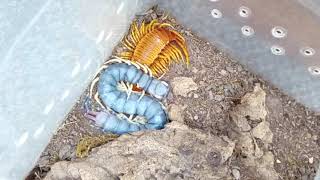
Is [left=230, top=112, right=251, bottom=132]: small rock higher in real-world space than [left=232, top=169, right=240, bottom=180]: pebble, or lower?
higher

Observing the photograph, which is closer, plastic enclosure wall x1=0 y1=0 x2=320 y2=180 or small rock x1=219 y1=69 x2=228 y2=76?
plastic enclosure wall x1=0 y1=0 x2=320 y2=180

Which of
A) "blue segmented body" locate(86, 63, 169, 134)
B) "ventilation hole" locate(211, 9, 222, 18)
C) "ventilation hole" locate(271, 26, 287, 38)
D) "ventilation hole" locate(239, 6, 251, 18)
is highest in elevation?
"ventilation hole" locate(239, 6, 251, 18)

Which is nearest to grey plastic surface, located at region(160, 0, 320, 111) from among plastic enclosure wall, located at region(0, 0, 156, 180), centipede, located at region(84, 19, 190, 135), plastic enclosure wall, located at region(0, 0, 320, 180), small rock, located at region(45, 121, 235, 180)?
plastic enclosure wall, located at region(0, 0, 320, 180)

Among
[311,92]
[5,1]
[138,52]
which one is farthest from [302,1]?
[5,1]

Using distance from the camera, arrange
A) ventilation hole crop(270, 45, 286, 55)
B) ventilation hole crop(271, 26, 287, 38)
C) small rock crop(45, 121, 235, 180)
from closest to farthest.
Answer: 1. small rock crop(45, 121, 235, 180)
2. ventilation hole crop(271, 26, 287, 38)
3. ventilation hole crop(270, 45, 286, 55)

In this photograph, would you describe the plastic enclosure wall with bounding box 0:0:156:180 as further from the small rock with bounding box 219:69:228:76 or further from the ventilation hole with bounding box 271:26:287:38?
the ventilation hole with bounding box 271:26:287:38

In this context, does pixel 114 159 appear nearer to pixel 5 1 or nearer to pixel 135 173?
pixel 135 173

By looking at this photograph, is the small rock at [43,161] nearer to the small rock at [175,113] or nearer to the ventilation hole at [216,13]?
the small rock at [175,113]
